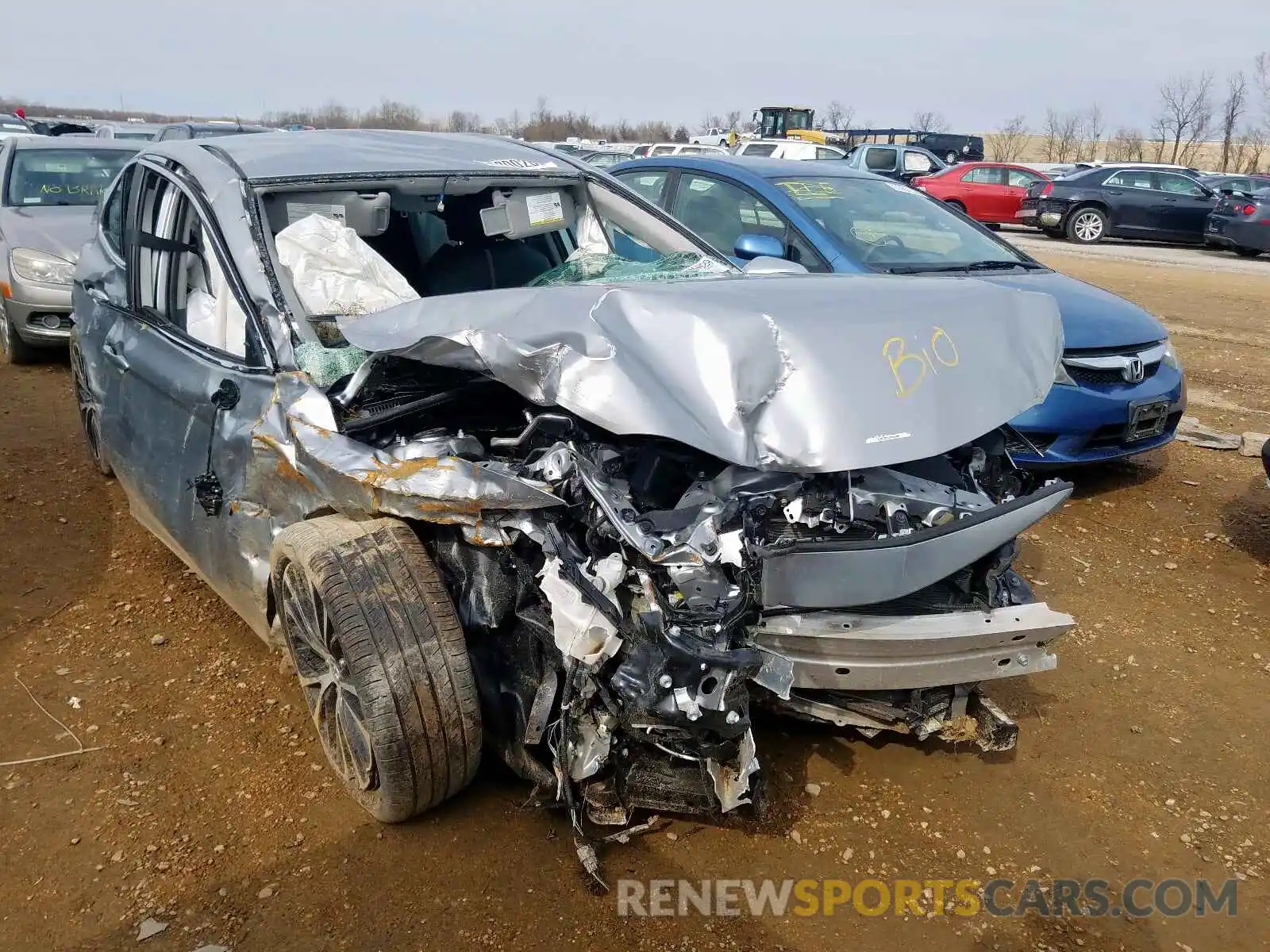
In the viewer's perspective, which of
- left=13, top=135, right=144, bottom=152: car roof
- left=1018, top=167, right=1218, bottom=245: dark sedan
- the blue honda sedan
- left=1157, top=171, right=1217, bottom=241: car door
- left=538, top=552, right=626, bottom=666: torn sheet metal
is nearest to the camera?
left=538, top=552, right=626, bottom=666: torn sheet metal

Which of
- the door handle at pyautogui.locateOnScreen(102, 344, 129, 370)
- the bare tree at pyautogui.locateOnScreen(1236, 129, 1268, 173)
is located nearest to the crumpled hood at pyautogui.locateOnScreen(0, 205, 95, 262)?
the door handle at pyautogui.locateOnScreen(102, 344, 129, 370)

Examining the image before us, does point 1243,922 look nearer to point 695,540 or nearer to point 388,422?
point 695,540

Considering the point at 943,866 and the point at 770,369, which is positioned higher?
the point at 770,369

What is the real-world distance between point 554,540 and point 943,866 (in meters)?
1.43

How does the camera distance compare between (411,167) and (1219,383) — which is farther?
(1219,383)

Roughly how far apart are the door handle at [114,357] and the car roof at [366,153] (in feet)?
2.64

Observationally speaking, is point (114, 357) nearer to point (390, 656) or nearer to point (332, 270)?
point (332, 270)

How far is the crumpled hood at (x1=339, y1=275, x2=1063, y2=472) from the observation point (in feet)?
7.64

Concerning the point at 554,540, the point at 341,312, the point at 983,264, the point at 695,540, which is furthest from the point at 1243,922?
the point at 983,264

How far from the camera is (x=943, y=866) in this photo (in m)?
2.65

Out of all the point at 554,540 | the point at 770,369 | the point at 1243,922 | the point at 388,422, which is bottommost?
the point at 1243,922

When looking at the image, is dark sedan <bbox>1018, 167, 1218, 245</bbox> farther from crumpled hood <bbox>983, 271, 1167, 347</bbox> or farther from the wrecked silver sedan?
the wrecked silver sedan

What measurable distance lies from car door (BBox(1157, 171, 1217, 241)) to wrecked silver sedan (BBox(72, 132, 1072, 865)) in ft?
57.1

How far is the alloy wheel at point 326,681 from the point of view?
2635 mm
